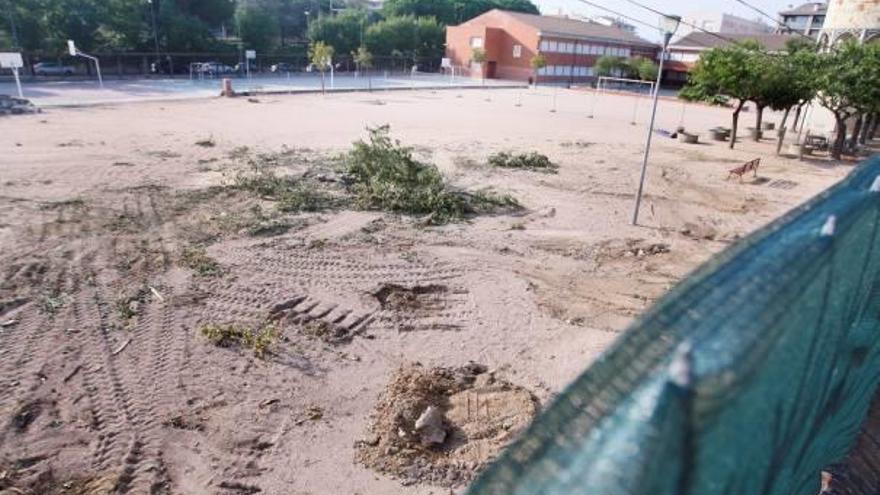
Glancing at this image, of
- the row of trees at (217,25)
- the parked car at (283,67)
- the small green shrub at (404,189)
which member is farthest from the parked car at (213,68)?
the small green shrub at (404,189)

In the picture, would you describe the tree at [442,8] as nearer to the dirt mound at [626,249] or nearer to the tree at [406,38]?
the tree at [406,38]

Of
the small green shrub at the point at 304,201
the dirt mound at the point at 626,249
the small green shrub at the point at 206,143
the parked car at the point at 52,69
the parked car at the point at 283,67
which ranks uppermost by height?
the parked car at the point at 283,67

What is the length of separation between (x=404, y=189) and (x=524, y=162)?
5766mm

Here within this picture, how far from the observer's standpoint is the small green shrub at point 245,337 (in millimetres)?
6961

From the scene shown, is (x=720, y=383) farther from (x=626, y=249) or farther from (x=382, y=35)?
(x=382, y=35)

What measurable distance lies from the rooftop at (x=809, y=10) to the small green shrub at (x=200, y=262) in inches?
4125

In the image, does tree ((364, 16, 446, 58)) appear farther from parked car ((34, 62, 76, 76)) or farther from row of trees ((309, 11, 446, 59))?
parked car ((34, 62, 76, 76))

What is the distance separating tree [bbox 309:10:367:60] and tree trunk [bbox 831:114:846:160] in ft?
167

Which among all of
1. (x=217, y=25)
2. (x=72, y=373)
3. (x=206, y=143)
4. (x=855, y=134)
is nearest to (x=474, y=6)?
(x=217, y=25)

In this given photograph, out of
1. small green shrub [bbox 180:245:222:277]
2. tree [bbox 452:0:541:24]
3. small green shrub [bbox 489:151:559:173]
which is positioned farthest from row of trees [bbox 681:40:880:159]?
tree [bbox 452:0:541:24]

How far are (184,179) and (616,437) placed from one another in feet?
49.7

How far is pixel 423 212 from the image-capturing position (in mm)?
12367

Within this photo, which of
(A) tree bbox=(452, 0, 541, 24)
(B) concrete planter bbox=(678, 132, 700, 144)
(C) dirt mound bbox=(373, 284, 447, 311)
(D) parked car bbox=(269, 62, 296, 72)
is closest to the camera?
Answer: (C) dirt mound bbox=(373, 284, 447, 311)

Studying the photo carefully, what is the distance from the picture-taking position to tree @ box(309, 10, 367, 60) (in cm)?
6191
